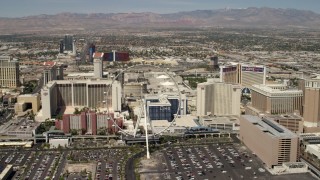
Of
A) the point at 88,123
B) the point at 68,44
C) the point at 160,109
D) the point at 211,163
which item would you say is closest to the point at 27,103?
the point at 88,123

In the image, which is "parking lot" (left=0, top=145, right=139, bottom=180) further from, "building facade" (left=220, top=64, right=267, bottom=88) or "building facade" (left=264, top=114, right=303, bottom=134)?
"building facade" (left=220, top=64, right=267, bottom=88)

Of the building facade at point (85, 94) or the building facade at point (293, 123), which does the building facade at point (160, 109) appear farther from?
the building facade at point (293, 123)

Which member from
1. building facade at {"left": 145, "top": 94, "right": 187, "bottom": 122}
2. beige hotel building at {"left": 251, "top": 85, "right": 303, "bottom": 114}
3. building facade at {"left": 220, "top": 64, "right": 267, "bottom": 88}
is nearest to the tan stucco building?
building facade at {"left": 145, "top": 94, "right": 187, "bottom": 122}

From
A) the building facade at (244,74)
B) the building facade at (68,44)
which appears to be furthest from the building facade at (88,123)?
the building facade at (68,44)

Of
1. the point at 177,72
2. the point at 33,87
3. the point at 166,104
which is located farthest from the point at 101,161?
the point at 177,72

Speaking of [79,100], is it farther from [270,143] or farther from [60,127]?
[270,143]

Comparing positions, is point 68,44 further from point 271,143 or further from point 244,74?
point 271,143
